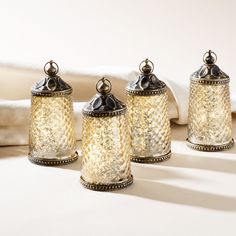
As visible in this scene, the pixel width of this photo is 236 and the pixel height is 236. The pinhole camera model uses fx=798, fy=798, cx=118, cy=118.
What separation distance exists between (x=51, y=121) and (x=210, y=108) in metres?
0.32

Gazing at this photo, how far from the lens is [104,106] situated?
54.4 inches

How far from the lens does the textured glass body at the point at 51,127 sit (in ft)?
5.02

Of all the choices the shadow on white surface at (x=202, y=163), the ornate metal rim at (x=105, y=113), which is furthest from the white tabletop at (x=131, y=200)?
the ornate metal rim at (x=105, y=113)

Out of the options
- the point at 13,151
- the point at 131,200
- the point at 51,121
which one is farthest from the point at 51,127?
the point at 131,200

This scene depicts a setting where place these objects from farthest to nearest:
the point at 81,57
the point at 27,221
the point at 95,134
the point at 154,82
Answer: the point at 81,57 → the point at 154,82 → the point at 95,134 → the point at 27,221

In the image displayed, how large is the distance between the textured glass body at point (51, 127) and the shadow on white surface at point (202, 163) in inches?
7.8

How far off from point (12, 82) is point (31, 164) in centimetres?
40

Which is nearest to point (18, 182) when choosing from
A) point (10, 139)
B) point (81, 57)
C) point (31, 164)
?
point (31, 164)

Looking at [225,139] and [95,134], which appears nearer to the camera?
[95,134]

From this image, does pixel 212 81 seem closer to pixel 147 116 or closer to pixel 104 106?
pixel 147 116

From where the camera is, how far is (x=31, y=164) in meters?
1.55

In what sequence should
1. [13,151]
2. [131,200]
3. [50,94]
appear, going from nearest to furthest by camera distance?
[131,200] → [50,94] → [13,151]

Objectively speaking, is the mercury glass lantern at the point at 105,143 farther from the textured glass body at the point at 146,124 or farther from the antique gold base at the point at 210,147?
the antique gold base at the point at 210,147
